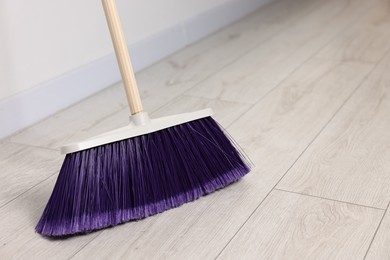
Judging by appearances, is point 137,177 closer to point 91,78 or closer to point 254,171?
point 254,171

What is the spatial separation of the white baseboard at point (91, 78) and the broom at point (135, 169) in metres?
0.47

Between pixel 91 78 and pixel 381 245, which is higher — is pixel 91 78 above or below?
above

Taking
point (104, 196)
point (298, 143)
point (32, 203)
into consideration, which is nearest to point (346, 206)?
point (298, 143)

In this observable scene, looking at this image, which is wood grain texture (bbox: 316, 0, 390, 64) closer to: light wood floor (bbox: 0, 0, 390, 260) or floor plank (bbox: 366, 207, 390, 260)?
light wood floor (bbox: 0, 0, 390, 260)

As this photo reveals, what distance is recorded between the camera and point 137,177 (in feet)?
3.15

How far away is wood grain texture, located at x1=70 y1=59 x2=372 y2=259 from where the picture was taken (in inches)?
35.4

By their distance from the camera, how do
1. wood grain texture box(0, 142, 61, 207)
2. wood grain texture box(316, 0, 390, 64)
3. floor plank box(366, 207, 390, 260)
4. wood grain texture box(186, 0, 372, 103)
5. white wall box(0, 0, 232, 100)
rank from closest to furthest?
floor plank box(366, 207, 390, 260)
wood grain texture box(0, 142, 61, 207)
white wall box(0, 0, 232, 100)
wood grain texture box(186, 0, 372, 103)
wood grain texture box(316, 0, 390, 64)

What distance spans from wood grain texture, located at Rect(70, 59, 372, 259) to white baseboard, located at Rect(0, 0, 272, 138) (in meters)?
0.47

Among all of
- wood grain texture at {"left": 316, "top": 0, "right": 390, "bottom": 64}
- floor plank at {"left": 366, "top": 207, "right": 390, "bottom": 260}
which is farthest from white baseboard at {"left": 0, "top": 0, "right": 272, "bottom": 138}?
floor plank at {"left": 366, "top": 207, "right": 390, "bottom": 260}

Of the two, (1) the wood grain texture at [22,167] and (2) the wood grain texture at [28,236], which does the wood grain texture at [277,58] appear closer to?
(1) the wood grain texture at [22,167]

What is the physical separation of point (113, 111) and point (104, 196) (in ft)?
1.85

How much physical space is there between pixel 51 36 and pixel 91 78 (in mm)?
184

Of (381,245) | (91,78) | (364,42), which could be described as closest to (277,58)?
(364,42)

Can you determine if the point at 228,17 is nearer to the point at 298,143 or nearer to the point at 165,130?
the point at 298,143
